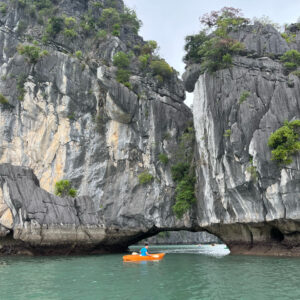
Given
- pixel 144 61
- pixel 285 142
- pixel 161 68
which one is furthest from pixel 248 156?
pixel 144 61

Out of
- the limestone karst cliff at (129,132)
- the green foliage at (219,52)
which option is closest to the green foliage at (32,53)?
the limestone karst cliff at (129,132)

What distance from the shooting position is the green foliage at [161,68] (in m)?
33.7

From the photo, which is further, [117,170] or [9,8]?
[9,8]

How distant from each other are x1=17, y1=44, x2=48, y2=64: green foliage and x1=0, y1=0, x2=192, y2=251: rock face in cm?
23

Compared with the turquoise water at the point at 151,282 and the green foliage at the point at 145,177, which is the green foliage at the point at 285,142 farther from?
the green foliage at the point at 145,177

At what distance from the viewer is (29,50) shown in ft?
110

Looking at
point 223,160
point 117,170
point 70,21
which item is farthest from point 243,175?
point 70,21

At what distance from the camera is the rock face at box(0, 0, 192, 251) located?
30.2 metres

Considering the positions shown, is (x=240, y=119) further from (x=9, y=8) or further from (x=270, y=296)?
(x=9, y=8)

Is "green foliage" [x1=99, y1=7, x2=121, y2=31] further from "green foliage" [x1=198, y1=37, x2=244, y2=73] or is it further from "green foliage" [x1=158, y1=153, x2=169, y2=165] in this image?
"green foliage" [x1=158, y1=153, x2=169, y2=165]

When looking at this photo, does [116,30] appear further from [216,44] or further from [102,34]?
[216,44]

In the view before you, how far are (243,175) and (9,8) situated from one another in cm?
3229

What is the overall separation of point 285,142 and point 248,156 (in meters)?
2.54

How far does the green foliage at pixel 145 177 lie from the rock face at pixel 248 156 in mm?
4652
